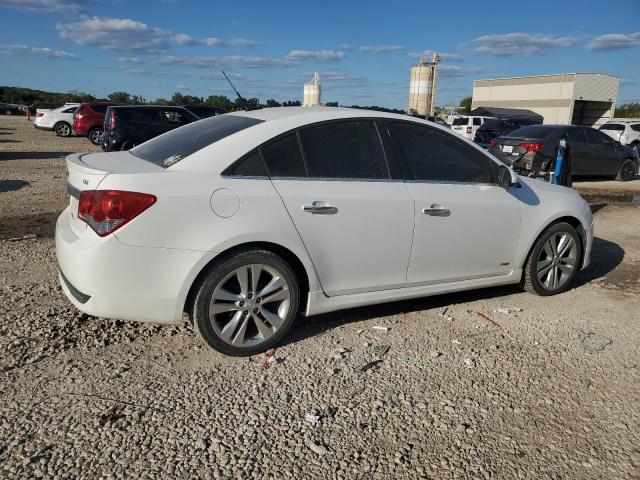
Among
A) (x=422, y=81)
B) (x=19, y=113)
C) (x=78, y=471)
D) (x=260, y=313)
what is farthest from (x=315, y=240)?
(x=422, y=81)

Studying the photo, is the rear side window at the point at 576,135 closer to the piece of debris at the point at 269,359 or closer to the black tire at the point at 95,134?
the piece of debris at the point at 269,359

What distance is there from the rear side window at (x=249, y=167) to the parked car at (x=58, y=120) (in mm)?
25511

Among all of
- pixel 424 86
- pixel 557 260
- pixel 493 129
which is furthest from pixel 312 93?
pixel 424 86

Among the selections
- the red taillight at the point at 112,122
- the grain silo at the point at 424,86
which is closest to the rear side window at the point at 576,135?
the red taillight at the point at 112,122

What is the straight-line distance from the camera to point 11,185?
33.1 feet

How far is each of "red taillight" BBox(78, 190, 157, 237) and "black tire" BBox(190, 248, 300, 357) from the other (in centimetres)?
57

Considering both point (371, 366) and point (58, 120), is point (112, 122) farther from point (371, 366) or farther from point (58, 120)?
point (371, 366)

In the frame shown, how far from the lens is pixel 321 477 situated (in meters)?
2.45

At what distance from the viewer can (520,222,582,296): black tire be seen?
481 cm

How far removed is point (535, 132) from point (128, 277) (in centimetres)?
1234

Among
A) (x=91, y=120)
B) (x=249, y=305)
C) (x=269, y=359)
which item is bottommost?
(x=269, y=359)

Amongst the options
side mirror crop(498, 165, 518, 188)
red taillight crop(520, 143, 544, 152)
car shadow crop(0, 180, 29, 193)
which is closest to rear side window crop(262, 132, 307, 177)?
side mirror crop(498, 165, 518, 188)

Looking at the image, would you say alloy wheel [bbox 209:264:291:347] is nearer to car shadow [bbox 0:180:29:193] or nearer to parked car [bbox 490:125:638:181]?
car shadow [bbox 0:180:29:193]

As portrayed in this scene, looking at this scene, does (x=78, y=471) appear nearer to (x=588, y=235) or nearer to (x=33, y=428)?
(x=33, y=428)
